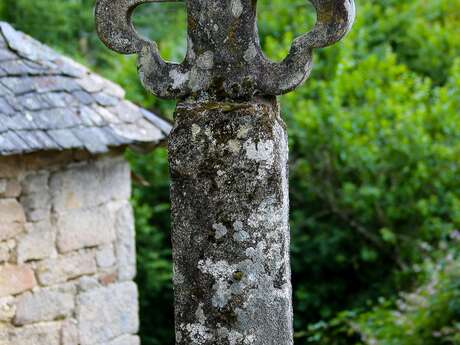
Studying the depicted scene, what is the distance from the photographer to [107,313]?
21.6 ft

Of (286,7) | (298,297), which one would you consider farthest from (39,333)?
(286,7)

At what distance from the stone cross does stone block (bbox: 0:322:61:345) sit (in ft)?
9.34

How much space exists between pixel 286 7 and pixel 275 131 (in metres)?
9.66

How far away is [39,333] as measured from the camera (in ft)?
19.8

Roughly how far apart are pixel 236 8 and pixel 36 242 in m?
3.28

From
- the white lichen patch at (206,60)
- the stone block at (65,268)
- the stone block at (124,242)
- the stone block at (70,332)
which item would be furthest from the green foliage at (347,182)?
the white lichen patch at (206,60)

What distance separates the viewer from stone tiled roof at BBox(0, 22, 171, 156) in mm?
5797

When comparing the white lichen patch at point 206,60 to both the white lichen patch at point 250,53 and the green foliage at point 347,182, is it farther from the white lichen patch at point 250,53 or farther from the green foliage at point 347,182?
the green foliage at point 347,182

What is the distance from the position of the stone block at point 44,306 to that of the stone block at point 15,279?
0.06 metres

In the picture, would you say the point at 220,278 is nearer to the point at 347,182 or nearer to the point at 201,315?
the point at 201,315

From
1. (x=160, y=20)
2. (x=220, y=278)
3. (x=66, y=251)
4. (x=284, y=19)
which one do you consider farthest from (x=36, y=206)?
(x=160, y=20)

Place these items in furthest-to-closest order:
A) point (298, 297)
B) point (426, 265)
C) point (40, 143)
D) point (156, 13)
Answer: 1. point (156, 13)
2. point (298, 297)
3. point (426, 265)
4. point (40, 143)

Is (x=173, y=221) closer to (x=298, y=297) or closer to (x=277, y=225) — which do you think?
(x=277, y=225)

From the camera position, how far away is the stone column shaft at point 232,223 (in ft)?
10.5
